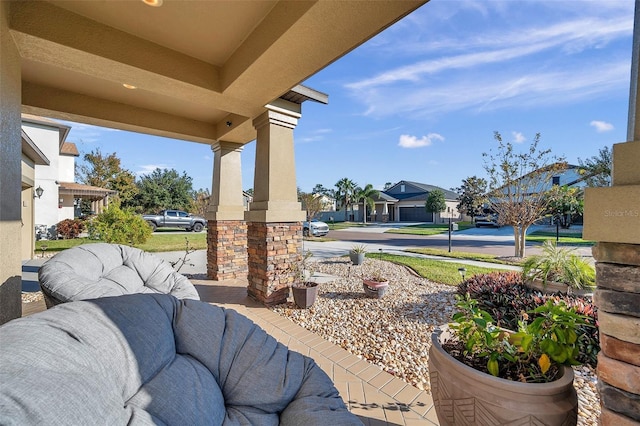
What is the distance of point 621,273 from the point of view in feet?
3.89

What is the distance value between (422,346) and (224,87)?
12.8ft

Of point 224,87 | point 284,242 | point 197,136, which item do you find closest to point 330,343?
point 284,242

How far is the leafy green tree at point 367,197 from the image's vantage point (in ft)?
112

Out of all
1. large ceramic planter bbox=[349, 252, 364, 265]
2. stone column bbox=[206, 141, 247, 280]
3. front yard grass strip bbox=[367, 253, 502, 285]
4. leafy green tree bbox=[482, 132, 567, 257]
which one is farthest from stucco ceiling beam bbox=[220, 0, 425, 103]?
leafy green tree bbox=[482, 132, 567, 257]

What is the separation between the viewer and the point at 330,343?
10.2 ft

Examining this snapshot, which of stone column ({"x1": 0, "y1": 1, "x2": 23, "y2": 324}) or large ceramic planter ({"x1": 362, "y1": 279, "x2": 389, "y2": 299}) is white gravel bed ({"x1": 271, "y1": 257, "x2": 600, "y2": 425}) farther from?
stone column ({"x1": 0, "y1": 1, "x2": 23, "y2": 324})

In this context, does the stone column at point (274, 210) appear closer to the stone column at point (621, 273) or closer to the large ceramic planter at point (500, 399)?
the large ceramic planter at point (500, 399)

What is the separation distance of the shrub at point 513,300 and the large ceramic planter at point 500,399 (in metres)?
1.72

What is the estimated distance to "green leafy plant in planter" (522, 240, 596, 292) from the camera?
380cm

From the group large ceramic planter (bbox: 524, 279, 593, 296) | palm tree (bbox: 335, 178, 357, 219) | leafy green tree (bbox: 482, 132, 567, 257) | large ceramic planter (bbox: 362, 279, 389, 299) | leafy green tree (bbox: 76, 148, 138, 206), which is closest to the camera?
large ceramic planter (bbox: 524, 279, 593, 296)

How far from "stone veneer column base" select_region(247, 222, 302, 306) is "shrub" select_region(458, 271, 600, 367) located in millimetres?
2572

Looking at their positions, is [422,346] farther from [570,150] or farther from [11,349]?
[570,150]

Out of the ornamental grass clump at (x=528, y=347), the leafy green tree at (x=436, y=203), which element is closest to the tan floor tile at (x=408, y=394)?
the ornamental grass clump at (x=528, y=347)

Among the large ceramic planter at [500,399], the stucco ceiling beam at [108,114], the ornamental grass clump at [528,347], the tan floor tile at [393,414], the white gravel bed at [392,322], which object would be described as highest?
the stucco ceiling beam at [108,114]
